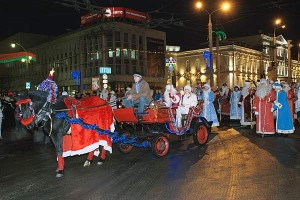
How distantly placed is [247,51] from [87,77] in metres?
33.6

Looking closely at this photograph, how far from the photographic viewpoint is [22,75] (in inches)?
2849

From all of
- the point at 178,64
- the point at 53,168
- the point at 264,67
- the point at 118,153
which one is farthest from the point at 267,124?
the point at 264,67

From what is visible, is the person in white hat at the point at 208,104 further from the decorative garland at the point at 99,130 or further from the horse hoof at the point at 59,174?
the horse hoof at the point at 59,174

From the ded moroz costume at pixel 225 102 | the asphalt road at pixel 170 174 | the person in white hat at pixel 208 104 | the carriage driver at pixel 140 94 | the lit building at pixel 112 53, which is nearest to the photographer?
the asphalt road at pixel 170 174

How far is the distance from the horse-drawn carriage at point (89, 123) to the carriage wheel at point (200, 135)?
1.64ft

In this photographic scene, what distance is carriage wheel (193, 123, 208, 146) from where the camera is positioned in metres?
11.1

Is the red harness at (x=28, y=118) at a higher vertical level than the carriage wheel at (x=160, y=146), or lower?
higher

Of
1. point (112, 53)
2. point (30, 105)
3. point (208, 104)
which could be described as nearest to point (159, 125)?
point (30, 105)

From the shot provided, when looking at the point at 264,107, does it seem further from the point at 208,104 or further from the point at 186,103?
the point at 186,103

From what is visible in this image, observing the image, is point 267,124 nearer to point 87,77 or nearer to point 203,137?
point 203,137

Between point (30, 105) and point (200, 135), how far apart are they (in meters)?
5.56

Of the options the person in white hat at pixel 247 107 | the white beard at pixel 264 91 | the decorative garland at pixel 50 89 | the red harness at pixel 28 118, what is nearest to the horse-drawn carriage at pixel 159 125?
the decorative garland at pixel 50 89

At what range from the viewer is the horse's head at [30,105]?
7.36 metres

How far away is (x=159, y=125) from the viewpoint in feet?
33.6
